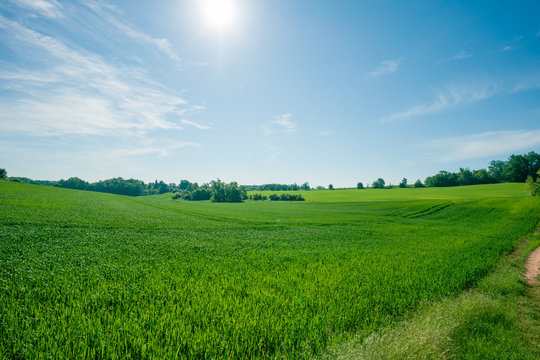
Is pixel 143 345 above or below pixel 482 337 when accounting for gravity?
above

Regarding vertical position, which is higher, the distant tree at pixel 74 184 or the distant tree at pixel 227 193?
the distant tree at pixel 74 184

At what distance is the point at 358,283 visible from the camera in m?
8.48

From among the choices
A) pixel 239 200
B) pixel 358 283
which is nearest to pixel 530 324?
pixel 358 283

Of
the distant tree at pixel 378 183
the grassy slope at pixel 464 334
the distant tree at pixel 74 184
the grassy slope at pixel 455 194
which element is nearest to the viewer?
the grassy slope at pixel 464 334

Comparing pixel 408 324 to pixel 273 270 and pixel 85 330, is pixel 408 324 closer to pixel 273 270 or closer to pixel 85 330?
pixel 273 270

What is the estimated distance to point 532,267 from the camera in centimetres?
1232

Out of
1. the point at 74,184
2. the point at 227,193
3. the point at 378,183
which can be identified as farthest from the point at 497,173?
the point at 74,184

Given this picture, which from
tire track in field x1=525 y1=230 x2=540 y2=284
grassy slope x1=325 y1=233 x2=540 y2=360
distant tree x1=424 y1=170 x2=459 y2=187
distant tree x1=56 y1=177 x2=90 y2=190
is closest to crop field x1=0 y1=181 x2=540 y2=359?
grassy slope x1=325 y1=233 x2=540 y2=360

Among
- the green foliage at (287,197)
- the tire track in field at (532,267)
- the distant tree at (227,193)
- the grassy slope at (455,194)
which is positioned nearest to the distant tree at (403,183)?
the grassy slope at (455,194)

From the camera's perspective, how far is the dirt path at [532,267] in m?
10.7

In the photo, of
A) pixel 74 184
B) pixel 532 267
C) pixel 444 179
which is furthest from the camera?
pixel 74 184

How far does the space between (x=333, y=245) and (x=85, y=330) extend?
14.9 metres

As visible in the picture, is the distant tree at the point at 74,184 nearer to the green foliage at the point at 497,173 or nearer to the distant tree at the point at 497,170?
the green foliage at the point at 497,173

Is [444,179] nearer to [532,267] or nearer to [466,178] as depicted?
[466,178]
